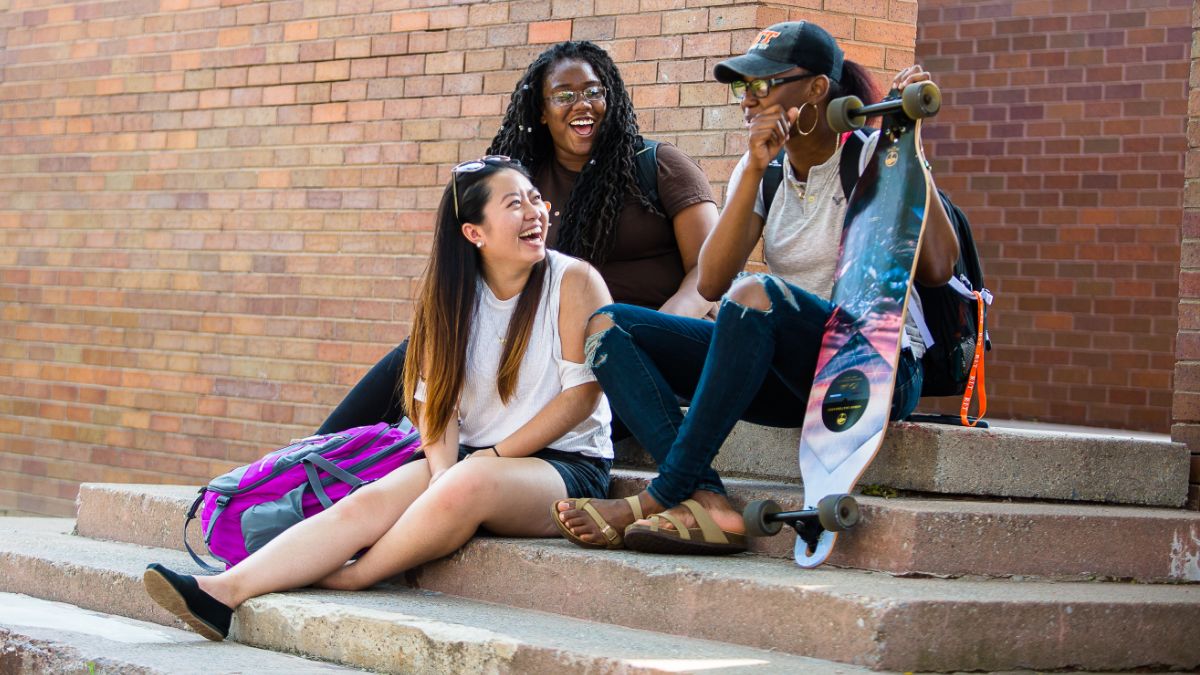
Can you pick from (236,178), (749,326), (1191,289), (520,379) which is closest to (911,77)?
(749,326)

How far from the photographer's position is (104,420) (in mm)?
7176

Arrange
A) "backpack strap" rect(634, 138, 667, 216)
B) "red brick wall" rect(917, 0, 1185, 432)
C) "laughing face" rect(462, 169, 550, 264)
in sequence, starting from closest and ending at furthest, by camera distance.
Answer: "laughing face" rect(462, 169, 550, 264), "backpack strap" rect(634, 138, 667, 216), "red brick wall" rect(917, 0, 1185, 432)

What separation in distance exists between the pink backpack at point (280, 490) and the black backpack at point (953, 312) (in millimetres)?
1402

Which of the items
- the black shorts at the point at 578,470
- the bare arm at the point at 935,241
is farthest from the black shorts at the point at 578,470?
the bare arm at the point at 935,241

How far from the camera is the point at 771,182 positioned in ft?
13.3

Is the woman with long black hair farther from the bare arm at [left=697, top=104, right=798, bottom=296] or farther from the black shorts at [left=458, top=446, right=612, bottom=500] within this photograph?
the bare arm at [left=697, top=104, right=798, bottom=296]

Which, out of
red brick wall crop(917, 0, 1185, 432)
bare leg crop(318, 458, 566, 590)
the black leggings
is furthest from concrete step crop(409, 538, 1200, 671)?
red brick wall crop(917, 0, 1185, 432)

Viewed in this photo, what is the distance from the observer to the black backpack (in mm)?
3736

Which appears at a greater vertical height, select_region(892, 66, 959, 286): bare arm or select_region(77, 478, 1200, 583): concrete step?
select_region(892, 66, 959, 286): bare arm

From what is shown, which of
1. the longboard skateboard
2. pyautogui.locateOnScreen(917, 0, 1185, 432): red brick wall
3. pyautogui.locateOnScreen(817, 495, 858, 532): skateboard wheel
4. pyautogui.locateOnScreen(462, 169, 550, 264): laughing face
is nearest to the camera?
pyautogui.locateOnScreen(817, 495, 858, 532): skateboard wheel

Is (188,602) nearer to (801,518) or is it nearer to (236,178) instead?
(801,518)

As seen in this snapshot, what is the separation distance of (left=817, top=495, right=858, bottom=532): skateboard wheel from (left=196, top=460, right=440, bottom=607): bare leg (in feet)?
3.76

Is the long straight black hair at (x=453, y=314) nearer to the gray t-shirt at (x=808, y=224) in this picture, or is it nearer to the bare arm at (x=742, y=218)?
the bare arm at (x=742, y=218)

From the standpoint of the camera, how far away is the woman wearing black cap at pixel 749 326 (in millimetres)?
3553
